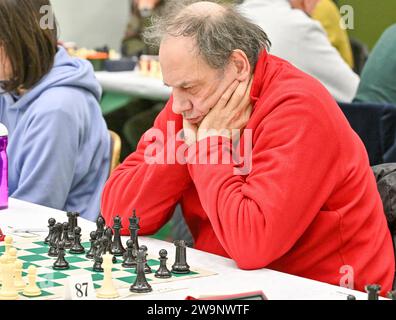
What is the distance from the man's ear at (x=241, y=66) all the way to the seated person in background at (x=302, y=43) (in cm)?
208

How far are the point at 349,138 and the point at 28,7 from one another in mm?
1283

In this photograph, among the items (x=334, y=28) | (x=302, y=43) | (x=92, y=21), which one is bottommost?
(x=92, y=21)

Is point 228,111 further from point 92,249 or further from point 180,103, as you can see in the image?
point 92,249

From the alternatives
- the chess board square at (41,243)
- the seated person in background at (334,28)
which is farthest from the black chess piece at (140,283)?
the seated person in background at (334,28)

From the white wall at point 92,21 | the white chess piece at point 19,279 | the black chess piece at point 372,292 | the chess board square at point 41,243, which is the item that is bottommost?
the white wall at point 92,21

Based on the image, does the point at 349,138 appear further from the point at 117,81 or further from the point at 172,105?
the point at 117,81

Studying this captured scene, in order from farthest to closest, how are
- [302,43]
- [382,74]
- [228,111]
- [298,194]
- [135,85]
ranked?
1. [135,85]
2. [302,43]
3. [382,74]
4. [228,111]
5. [298,194]

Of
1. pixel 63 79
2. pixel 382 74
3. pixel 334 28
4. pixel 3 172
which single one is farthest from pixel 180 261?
pixel 334 28

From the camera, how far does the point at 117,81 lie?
201 inches

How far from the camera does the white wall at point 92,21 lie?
7625 mm

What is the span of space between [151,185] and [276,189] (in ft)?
1.45

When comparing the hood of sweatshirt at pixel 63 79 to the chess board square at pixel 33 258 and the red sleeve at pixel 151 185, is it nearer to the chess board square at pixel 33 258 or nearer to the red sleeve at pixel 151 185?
the red sleeve at pixel 151 185

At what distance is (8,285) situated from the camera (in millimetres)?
1654
